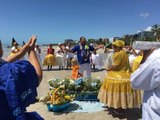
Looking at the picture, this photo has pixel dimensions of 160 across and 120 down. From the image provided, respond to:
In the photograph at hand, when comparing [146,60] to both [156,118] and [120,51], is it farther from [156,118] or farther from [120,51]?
[120,51]

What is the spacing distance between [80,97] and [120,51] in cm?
211

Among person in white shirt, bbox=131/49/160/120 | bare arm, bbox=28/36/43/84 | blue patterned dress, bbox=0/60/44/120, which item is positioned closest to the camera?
blue patterned dress, bbox=0/60/44/120

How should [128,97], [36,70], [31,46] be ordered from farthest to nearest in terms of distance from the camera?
[128,97] < [31,46] < [36,70]

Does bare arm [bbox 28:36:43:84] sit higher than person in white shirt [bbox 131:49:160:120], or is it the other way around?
bare arm [bbox 28:36:43:84]

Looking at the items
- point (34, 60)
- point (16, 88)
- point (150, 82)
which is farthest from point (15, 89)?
point (150, 82)

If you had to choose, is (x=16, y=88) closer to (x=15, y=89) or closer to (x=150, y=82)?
(x=15, y=89)

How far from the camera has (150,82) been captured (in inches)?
127

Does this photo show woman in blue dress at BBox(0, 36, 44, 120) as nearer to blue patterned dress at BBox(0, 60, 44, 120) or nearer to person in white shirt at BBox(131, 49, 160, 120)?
blue patterned dress at BBox(0, 60, 44, 120)

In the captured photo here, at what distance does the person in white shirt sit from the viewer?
321 cm

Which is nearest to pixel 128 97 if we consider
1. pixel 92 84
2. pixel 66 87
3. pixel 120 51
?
pixel 120 51

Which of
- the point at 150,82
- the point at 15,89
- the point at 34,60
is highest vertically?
the point at 34,60

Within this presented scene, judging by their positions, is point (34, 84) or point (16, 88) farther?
point (34, 84)

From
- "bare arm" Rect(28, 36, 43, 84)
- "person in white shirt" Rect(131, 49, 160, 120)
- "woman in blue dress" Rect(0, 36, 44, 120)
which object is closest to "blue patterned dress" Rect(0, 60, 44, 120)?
"woman in blue dress" Rect(0, 36, 44, 120)

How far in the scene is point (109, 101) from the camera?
710 centimetres
